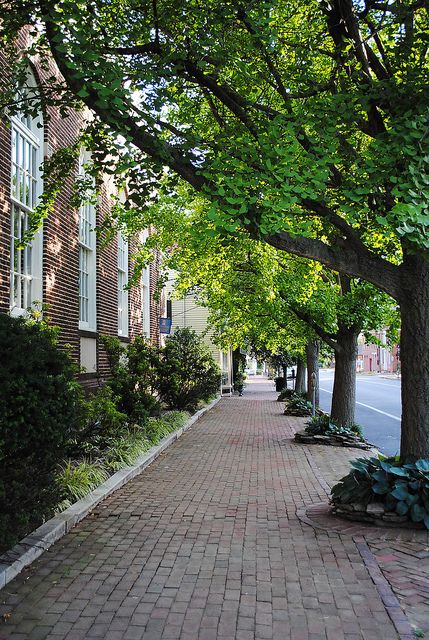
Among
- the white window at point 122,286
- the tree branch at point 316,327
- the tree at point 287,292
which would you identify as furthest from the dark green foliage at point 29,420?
the white window at point 122,286

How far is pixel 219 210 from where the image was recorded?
550 cm

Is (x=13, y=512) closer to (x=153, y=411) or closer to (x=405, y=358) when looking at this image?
(x=405, y=358)

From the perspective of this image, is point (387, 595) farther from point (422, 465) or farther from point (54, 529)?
point (54, 529)

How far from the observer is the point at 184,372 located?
58.4ft

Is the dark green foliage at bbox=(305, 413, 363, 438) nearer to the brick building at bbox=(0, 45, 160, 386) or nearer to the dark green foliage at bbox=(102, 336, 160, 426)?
the dark green foliage at bbox=(102, 336, 160, 426)

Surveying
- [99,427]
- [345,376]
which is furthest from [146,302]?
[99,427]

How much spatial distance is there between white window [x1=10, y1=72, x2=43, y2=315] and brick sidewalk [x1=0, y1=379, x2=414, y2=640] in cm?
419

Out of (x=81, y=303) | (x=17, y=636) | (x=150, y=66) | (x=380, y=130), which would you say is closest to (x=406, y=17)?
(x=380, y=130)

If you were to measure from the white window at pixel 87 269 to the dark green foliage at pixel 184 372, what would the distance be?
2.68 m

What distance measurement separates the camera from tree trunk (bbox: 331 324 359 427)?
1398 centimetres

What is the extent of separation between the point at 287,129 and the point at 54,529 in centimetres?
430

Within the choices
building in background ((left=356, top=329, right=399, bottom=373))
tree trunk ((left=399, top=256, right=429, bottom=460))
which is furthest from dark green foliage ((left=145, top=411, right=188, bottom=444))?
building in background ((left=356, top=329, right=399, bottom=373))

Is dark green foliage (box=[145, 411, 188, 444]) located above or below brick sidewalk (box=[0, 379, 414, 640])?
above

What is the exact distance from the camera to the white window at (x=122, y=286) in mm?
17656
